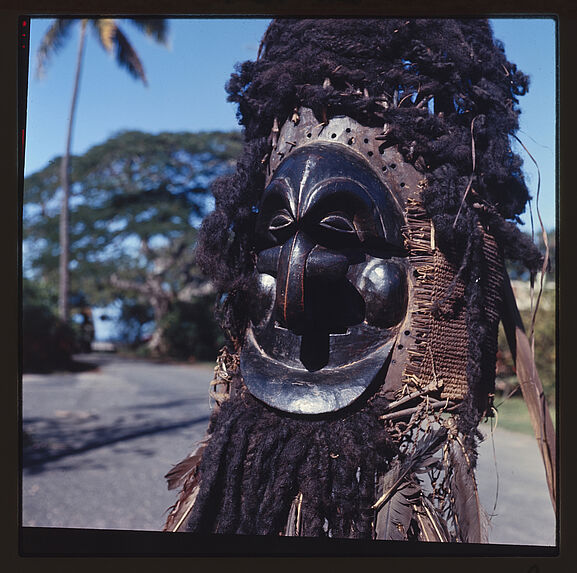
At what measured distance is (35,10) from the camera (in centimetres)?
185

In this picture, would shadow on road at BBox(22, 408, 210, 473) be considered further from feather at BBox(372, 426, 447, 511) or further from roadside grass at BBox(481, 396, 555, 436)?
feather at BBox(372, 426, 447, 511)

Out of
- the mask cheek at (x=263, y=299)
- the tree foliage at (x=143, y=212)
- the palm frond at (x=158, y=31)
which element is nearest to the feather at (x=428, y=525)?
the mask cheek at (x=263, y=299)

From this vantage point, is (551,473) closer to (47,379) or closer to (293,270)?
(293,270)

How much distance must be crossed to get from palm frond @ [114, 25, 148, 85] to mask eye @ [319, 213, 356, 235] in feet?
24.7

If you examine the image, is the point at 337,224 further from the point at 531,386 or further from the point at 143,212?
the point at 143,212

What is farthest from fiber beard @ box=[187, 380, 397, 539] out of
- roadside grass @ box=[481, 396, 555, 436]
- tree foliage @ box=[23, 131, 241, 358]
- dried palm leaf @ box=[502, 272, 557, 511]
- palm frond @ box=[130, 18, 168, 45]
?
tree foliage @ box=[23, 131, 241, 358]

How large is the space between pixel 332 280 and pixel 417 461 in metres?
0.55

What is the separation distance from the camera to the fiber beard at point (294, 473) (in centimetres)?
163

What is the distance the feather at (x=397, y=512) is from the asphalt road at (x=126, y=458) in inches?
12.2

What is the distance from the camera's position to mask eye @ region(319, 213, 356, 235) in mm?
1685

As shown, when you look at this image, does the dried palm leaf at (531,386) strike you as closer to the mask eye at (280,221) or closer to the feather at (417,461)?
the feather at (417,461)

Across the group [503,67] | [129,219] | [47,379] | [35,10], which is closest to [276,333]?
[503,67]

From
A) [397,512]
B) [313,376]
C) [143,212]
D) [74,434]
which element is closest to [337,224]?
[313,376]

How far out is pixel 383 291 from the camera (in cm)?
170
